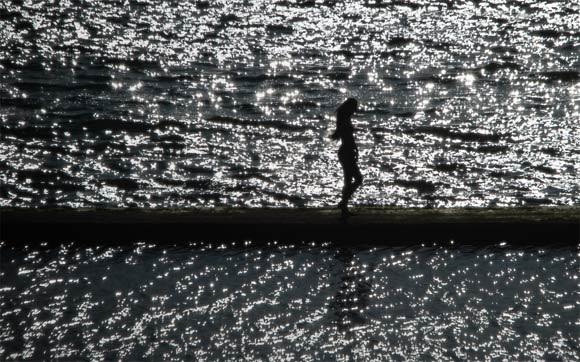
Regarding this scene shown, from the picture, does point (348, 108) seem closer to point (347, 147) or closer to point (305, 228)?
point (347, 147)

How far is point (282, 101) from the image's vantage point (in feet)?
75.2

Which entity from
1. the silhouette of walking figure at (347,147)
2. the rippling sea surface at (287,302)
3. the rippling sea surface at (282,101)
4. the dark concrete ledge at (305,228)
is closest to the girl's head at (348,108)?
the silhouette of walking figure at (347,147)

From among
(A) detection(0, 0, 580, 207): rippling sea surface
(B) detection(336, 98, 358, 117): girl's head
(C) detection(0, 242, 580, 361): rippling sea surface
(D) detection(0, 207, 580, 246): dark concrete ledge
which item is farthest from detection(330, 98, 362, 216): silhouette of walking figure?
(A) detection(0, 0, 580, 207): rippling sea surface

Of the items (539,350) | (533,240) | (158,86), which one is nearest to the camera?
(539,350)

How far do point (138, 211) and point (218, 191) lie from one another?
310cm

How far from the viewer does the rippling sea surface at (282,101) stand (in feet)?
55.5

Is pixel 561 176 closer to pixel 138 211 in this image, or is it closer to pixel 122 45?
pixel 138 211

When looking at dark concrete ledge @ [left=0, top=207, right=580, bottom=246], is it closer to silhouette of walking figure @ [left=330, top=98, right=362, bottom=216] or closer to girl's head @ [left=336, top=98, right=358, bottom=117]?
silhouette of walking figure @ [left=330, top=98, right=362, bottom=216]

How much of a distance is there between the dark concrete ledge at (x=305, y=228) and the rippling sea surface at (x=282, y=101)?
8.43ft

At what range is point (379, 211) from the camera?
13625 millimetres

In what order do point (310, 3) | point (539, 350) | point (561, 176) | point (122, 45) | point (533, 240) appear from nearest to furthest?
point (539, 350) < point (533, 240) < point (561, 176) < point (122, 45) < point (310, 3)

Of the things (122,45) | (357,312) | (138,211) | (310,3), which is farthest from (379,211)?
(310,3)

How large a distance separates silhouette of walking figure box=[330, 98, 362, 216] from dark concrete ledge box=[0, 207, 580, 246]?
0.42m

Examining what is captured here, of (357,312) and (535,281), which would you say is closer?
(357,312)
